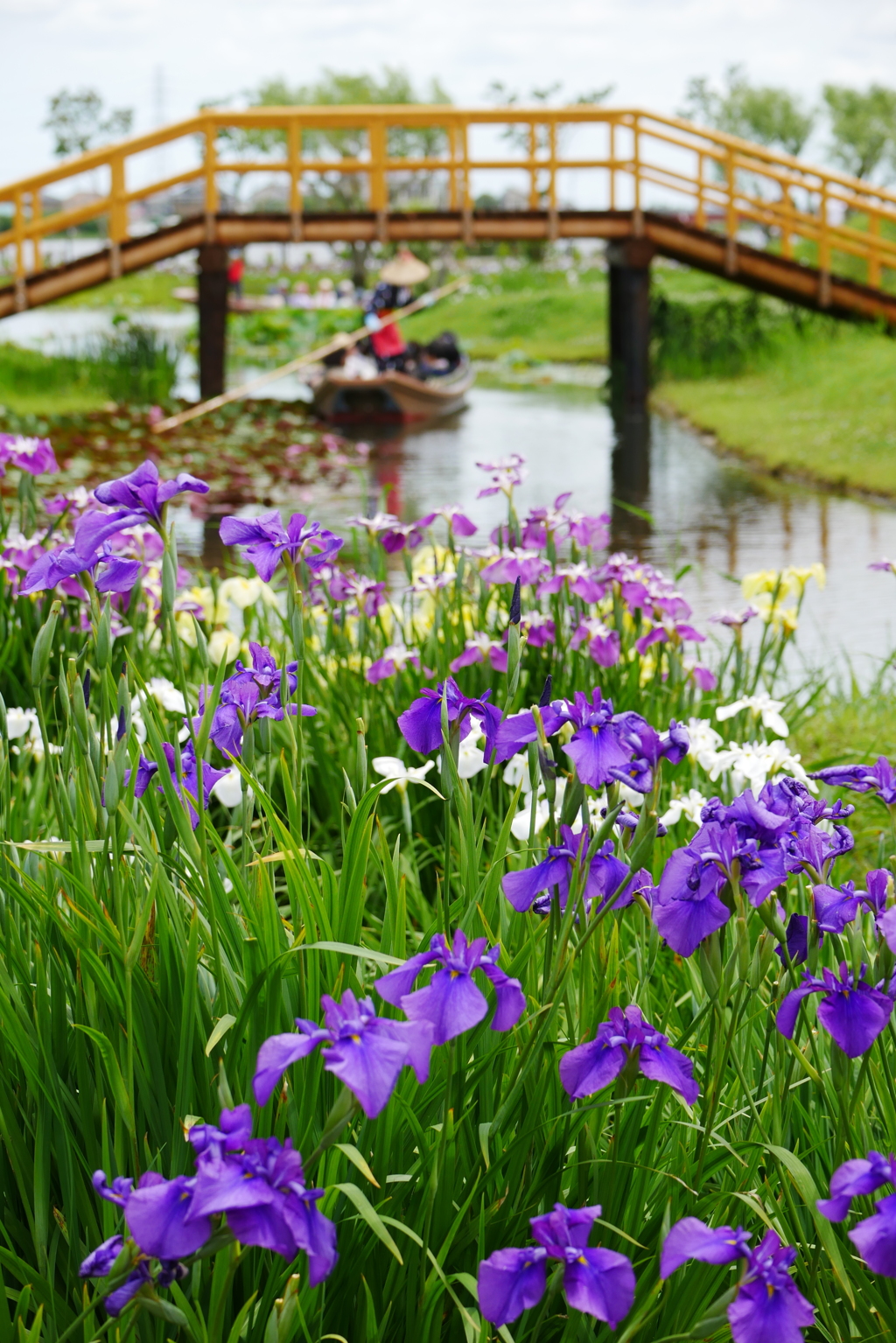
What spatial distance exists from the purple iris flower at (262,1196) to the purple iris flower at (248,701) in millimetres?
676

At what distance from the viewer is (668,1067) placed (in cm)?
120

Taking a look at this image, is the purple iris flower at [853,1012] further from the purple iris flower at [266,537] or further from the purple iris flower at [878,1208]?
the purple iris flower at [266,537]

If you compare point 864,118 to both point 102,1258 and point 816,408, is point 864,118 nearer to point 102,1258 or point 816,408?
point 816,408

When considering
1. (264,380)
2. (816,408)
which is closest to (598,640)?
(264,380)

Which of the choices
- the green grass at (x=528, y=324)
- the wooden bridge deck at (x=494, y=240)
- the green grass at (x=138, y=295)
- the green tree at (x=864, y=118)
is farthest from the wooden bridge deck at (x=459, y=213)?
the green tree at (x=864, y=118)

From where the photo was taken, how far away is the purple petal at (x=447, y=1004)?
1.01 m

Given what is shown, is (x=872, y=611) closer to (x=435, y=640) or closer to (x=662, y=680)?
(x=662, y=680)

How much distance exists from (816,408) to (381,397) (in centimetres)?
457

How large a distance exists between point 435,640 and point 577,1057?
5.97 ft

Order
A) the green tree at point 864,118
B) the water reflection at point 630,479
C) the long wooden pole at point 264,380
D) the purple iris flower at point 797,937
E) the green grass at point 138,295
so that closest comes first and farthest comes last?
the purple iris flower at point 797,937
the water reflection at point 630,479
the long wooden pole at point 264,380
the green grass at point 138,295
the green tree at point 864,118

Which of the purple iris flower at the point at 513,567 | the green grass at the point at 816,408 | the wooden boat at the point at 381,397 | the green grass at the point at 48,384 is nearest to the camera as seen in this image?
the purple iris flower at the point at 513,567

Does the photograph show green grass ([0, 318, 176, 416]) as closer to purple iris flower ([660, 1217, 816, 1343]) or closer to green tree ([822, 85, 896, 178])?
purple iris flower ([660, 1217, 816, 1343])

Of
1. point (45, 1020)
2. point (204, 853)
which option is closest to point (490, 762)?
point (204, 853)

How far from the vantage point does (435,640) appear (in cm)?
296
